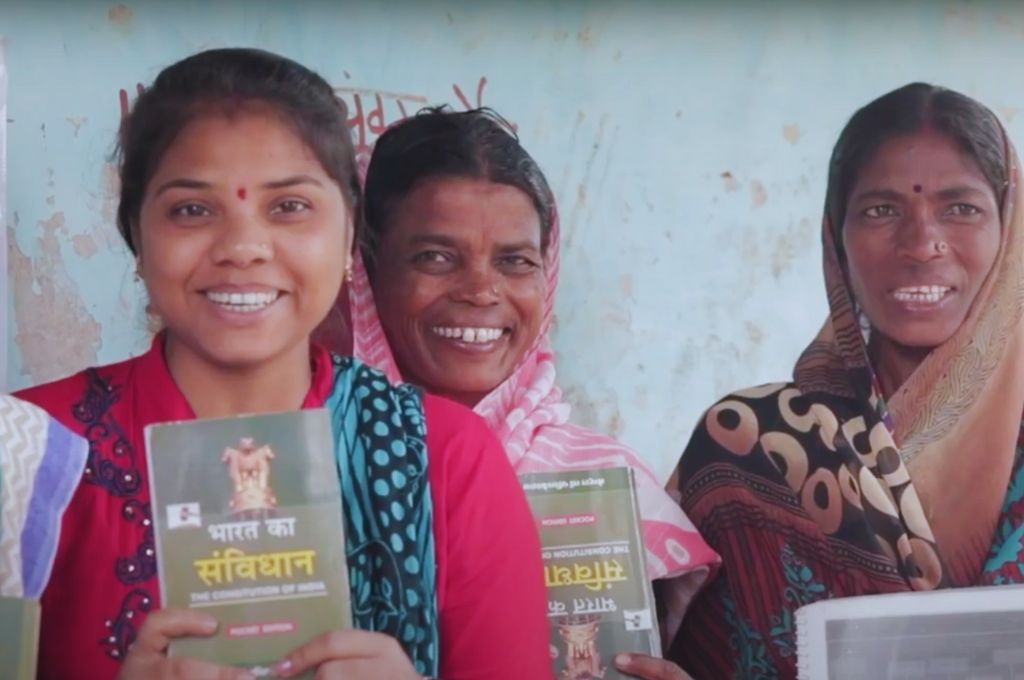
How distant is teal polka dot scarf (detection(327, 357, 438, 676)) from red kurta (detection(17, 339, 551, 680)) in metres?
0.02

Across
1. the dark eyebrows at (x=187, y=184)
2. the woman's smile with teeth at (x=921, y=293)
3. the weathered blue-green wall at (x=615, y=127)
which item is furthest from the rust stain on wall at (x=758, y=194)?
the dark eyebrows at (x=187, y=184)

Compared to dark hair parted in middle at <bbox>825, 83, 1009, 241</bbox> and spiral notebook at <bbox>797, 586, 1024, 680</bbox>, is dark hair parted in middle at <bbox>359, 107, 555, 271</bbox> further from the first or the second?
spiral notebook at <bbox>797, 586, 1024, 680</bbox>

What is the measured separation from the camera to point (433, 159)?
8.30 ft

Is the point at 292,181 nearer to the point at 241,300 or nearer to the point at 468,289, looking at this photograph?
the point at 241,300

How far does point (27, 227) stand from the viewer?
2432 mm

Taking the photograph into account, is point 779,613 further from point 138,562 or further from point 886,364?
point 138,562

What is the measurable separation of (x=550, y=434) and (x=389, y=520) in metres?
0.60

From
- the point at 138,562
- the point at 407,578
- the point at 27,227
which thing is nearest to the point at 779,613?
the point at 407,578

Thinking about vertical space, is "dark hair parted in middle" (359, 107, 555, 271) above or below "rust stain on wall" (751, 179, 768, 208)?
above

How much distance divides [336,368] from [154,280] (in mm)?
284

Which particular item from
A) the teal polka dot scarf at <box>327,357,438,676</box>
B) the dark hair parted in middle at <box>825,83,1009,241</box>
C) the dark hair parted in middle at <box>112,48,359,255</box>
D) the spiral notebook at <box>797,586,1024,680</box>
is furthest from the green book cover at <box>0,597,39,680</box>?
the dark hair parted in middle at <box>825,83,1009,241</box>

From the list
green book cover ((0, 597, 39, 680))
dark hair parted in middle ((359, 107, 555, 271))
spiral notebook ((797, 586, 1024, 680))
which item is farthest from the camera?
dark hair parted in middle ((359, 107, 555, 271))

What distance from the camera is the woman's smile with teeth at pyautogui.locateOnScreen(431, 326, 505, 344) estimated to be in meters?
2.51

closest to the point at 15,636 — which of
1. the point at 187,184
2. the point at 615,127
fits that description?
the point at 187,184
